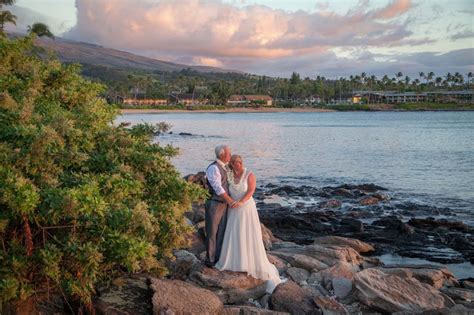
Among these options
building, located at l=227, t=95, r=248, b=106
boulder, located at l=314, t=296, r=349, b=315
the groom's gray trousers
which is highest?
the groom's gray trousers

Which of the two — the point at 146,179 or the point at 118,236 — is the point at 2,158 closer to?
the point at 118,236

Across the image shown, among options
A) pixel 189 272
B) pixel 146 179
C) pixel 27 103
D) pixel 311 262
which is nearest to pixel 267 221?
pixel 311 262

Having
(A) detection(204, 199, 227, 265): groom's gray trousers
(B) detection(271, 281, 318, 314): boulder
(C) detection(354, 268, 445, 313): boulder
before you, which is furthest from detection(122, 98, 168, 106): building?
(B) detection(271, 281, 318, 314): boulder

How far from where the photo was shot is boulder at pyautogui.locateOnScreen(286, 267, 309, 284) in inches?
427

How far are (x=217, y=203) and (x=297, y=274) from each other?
2372 mm

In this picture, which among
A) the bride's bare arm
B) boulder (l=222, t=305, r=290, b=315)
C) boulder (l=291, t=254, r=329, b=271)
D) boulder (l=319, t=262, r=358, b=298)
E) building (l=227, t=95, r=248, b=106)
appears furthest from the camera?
building (l=227, t=95, r=248, b=106)

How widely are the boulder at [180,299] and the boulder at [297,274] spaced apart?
299 centimetres

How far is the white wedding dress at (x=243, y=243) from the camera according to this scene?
9.82 meters

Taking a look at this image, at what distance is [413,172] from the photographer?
3712 cm

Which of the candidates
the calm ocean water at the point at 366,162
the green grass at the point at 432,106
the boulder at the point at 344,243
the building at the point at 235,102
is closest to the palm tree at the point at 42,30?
the calm ocean water at the point at 366,162

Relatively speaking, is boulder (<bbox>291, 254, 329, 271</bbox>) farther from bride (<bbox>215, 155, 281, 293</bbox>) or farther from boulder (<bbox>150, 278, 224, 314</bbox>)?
boulder (<bbox>150, 278, 224, 314</bbox>)

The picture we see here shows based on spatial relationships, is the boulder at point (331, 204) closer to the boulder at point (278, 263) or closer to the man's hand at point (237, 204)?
the boulder at point (278, 263)

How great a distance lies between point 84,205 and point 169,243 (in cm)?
199

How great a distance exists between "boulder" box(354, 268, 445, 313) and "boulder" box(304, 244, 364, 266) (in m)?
2.16
